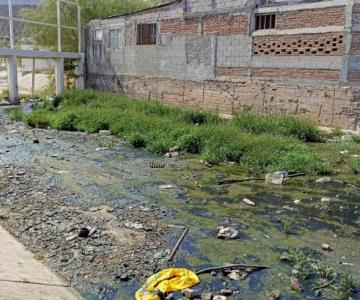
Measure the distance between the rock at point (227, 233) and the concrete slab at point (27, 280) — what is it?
1704mm

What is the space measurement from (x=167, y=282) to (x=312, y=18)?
8.65 meters

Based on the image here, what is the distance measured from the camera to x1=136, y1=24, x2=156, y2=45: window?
49.6 ft

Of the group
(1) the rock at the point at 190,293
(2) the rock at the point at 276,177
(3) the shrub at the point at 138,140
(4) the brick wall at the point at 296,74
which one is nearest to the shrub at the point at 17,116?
(3) the shrub at the point at 138,140

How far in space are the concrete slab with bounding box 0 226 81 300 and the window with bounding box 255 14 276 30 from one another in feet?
30.3

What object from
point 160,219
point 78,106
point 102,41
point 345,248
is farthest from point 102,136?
point 102,41

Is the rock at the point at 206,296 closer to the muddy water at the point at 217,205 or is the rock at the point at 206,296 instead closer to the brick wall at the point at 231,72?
the muddy water at the point at 217,205

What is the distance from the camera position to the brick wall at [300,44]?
32.4 feet

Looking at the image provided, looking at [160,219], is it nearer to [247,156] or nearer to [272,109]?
[247,156]

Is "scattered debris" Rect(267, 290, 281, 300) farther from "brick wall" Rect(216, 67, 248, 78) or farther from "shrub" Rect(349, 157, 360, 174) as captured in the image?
"brick wall" Rect(216, 67, 248, 78)

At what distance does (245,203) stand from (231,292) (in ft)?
7.52

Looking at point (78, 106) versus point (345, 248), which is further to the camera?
point (78, 106)

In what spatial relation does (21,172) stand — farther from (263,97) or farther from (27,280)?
(263,97)

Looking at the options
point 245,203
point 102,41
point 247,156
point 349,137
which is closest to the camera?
point 245,203

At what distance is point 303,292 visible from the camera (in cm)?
344
